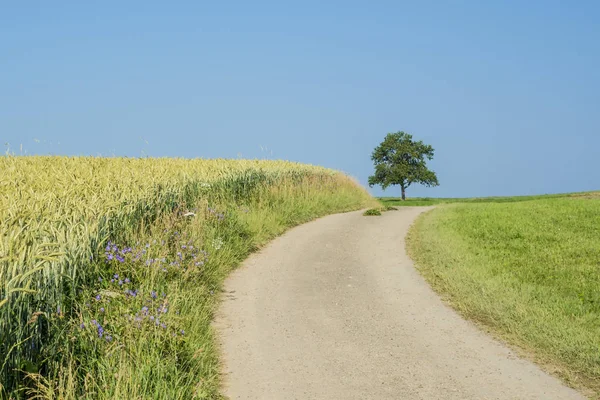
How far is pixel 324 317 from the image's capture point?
1030cm

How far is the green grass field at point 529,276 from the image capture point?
895cm

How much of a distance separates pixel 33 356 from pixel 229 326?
4.27 metres

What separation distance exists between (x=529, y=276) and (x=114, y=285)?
9268mm

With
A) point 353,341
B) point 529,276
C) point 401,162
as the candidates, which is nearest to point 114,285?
point 353,341

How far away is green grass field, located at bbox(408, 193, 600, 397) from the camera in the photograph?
8945mm

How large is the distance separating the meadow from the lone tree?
145 feet

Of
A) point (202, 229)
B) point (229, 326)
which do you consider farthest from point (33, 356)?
point (202, 229)

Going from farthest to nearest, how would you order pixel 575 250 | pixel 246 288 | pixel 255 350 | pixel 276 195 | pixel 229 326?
pixel 276 195, pixel 575 250, pixel 246 288, pixel 229 326, pixel 255 350

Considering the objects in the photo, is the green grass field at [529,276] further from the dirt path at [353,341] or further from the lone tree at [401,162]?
the lone tree at [401,162]

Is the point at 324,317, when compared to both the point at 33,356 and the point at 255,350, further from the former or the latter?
the point at 33,356

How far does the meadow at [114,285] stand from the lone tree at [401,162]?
4420 centimetres

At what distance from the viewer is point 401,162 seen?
59.8m

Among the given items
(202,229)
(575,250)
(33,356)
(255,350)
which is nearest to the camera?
(33,356)

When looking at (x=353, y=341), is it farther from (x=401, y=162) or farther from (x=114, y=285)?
(x=401, y=162)
